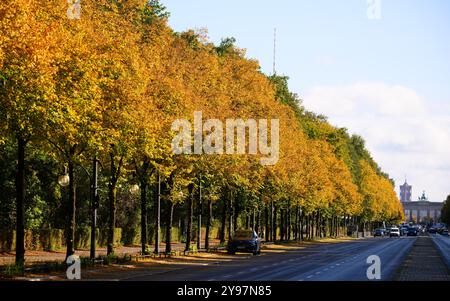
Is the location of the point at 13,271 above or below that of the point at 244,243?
below

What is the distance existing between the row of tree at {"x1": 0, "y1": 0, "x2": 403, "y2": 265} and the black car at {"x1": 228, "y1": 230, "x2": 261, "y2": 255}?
3.44 meters

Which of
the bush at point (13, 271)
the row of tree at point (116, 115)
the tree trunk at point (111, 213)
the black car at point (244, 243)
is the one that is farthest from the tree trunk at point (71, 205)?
the black car at point (244, 243)

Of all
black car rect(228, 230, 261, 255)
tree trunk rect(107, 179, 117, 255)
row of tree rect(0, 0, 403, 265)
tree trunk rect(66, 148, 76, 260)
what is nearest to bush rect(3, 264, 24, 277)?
row of tree rect(0, 0, 403, 265)

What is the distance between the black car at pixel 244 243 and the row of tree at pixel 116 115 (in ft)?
11.3

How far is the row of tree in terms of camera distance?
110ft

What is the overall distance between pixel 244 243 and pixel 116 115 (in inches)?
960

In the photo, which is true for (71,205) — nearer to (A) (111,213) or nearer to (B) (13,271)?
(A) (111,213)

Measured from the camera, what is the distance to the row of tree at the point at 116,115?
3347 cm

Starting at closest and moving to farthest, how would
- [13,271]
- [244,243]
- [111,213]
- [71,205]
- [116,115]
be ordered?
[13,271]
[71,205]
[116,115]
[111,213]
[244,243]

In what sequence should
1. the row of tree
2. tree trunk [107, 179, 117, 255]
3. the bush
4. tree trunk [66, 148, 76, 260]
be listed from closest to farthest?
the row of tree → the bush → tree trunk [66, 148, 76, 260] → tree trunk [107, 179, 117, 255]

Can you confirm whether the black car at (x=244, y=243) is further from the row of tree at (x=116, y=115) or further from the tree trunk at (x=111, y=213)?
the tree trunk at (x=111, y=213)

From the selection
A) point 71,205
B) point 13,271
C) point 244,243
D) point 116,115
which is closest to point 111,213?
point 71,205

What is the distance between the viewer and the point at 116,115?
140 feet

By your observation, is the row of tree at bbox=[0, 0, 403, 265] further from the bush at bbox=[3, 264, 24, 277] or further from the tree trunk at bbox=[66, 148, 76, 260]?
the bush at bbox=[3, 264, 24, 277]
